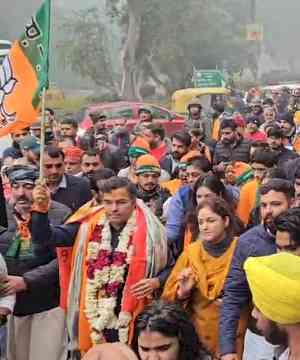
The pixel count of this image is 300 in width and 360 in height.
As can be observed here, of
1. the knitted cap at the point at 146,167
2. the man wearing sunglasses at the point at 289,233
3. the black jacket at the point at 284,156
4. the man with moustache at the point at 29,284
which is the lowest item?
the man with moustache at the point at 29,284

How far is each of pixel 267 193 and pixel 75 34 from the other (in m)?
32.3

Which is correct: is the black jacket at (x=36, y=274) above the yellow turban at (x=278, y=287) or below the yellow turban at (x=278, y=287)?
below

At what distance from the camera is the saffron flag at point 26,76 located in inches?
228

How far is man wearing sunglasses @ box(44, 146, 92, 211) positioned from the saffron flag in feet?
2.28

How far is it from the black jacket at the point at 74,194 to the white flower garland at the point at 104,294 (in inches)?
66.6

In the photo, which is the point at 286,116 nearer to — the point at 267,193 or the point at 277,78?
the point at 267,193

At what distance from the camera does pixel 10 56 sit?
5914 mm

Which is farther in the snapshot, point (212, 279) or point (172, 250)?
point (172, 250)

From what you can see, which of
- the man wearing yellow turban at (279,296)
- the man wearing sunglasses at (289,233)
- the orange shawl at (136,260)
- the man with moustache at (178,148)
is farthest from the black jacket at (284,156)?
the man wearing yellow turban at (279,296)

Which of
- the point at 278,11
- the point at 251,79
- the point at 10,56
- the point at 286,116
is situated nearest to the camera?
the point at 10,56

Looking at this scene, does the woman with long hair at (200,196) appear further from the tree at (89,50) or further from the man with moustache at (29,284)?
the tree at (89,50)

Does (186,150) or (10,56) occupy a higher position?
(10,56)

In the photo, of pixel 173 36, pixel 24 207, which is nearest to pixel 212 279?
pixel 24 207

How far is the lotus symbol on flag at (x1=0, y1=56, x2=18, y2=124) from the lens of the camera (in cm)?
585
